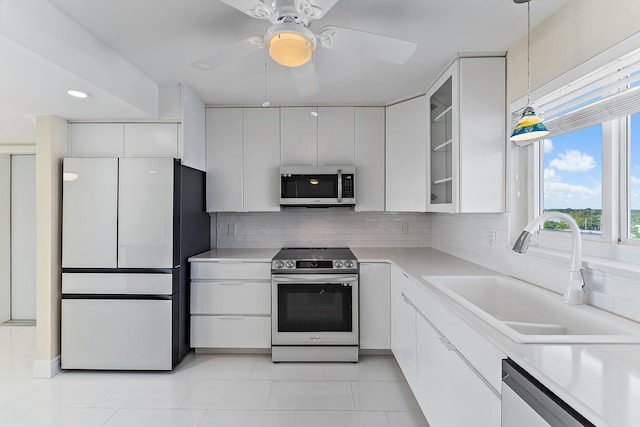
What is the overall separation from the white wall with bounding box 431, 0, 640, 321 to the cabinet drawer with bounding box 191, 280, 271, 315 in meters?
1.78

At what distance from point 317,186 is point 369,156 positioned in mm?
598

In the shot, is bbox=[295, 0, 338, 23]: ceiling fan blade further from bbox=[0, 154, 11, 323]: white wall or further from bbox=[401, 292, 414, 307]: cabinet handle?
bbox=[0, 154, 11, 323]: white wall

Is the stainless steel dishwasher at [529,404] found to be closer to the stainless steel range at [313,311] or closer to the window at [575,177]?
the window at [575,177]

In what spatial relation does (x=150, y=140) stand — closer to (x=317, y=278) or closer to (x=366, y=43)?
(x=317, y=278)

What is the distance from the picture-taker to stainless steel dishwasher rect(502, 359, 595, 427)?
2.69 ft

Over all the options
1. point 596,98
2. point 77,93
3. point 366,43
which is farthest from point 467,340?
point 77,93

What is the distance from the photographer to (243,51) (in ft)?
5.49

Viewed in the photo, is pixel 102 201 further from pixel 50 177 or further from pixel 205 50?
pixel 205 50

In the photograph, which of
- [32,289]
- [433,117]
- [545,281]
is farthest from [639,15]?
[32,289]

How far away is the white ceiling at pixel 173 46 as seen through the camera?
1710mm

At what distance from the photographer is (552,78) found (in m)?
1.76

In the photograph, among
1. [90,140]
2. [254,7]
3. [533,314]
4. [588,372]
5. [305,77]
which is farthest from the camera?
[90,140]

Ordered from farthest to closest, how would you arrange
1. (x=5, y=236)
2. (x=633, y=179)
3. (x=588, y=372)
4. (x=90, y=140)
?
(x=5, y=236) → (x=90, y=140) → (x=633, y=179) → (x=588, y=372)

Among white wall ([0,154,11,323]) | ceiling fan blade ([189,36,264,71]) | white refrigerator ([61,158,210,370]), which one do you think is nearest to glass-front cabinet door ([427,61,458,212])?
ceiling fan blade ([189,36,264,71])
